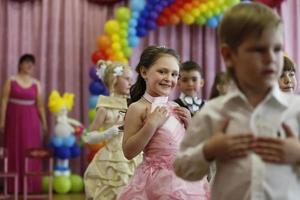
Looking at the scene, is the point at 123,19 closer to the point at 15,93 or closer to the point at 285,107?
the point at 15,93

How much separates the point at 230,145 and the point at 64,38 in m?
7.24

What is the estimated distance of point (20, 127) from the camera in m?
8.27

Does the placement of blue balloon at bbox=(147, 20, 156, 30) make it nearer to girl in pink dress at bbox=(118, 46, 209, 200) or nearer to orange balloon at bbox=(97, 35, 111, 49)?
orange balloon at bbox=(97, 35, 111, 49)

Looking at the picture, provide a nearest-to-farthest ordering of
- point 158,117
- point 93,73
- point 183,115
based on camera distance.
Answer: point 158,117 → point 183,115 → point 93,73

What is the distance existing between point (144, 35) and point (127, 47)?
416mm

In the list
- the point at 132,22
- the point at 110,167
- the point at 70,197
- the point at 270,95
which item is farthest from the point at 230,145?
the point at 132,22

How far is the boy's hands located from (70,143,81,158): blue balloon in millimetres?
6505

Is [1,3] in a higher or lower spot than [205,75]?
higher

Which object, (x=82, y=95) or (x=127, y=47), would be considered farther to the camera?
(x=82, y=95)

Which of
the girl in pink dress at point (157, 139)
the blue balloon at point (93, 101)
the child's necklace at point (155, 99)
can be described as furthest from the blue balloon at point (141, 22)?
the child's necklace at point (155, 99)

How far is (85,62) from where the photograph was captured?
889cm

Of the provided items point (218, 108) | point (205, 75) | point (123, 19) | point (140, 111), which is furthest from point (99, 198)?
point (205, 75)

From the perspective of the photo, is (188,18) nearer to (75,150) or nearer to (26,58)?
(26,58)

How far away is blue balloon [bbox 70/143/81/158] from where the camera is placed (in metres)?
8.25
